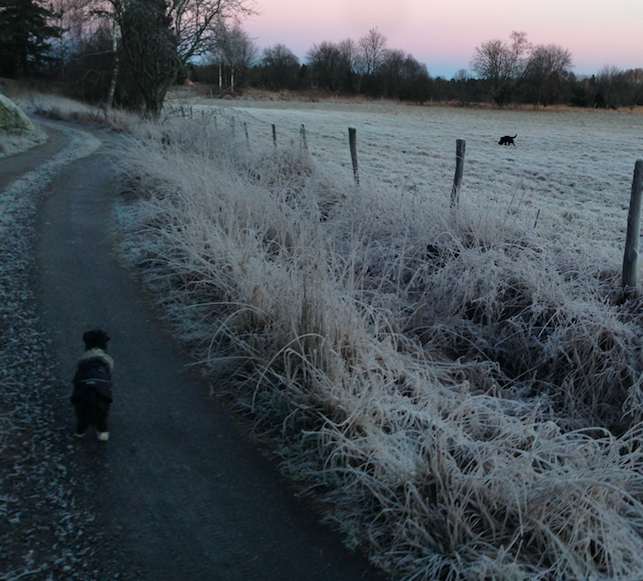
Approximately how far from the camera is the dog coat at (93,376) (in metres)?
3.04

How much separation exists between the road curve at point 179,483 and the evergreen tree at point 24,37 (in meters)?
51.3

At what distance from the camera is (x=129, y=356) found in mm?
4223

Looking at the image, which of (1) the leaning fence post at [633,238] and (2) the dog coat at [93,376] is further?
(1) the leaning fence post at [633,238]

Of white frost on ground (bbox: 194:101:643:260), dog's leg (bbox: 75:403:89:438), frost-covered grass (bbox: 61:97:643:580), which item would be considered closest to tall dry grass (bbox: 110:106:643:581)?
frost-covered grass (bbox: 61:97:643:580)

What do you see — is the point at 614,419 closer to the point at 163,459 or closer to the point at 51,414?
the point at 163,459

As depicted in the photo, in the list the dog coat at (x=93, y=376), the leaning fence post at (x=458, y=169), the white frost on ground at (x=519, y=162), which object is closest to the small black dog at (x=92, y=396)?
the dog coat at (x=93, y=376)

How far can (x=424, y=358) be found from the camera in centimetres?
422

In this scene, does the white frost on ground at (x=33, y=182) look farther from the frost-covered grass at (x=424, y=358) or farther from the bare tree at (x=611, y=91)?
the bare tree at (x=611, y=91)

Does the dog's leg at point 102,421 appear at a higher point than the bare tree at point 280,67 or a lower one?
lower

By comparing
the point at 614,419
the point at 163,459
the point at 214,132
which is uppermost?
the point at 214,132

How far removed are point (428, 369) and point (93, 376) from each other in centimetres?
231

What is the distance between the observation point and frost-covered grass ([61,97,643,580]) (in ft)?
8.29

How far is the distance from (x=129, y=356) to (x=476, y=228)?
13.0 ft

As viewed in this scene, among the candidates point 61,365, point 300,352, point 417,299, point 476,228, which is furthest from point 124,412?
point 476,228
